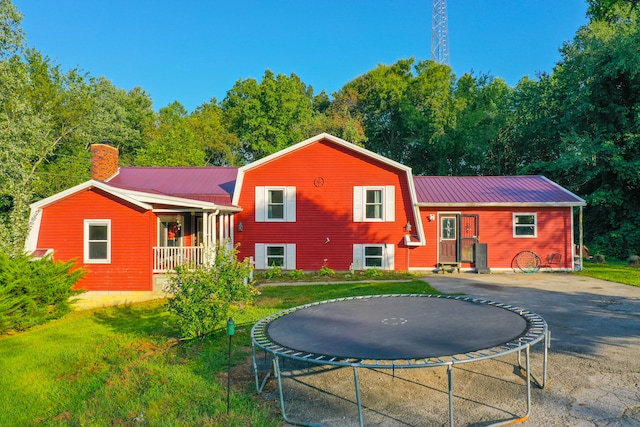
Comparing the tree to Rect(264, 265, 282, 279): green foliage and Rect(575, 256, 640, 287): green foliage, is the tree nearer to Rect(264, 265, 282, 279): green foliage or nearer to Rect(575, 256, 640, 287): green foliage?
Rect(264, 265, 282, 279): green foliage

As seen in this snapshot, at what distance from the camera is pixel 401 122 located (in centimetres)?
3478

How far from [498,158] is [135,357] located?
30.4 meters

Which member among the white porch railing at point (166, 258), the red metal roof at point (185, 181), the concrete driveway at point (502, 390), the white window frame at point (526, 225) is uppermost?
the red metal roof at point (185, 181)

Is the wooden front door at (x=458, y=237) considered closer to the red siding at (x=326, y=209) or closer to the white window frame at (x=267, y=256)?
the red siding at (x=326, y=209)

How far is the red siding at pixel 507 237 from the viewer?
51.9 feet

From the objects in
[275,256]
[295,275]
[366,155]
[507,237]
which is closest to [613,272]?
[507,237]

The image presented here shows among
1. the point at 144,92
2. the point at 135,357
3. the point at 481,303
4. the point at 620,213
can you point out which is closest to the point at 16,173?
the point at 135,357

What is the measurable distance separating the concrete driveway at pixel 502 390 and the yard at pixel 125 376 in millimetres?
735

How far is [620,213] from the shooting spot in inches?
806

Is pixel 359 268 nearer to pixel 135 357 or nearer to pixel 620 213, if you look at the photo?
pixel 135 357

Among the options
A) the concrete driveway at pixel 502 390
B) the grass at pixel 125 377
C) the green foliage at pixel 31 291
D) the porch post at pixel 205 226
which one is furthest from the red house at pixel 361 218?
the concrete driveway at pixel 502 390

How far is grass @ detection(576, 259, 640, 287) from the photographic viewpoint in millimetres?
13352

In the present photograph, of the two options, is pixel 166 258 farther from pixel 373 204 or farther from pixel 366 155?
pixel 366 155

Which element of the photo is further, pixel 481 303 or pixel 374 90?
pixel 374 90
